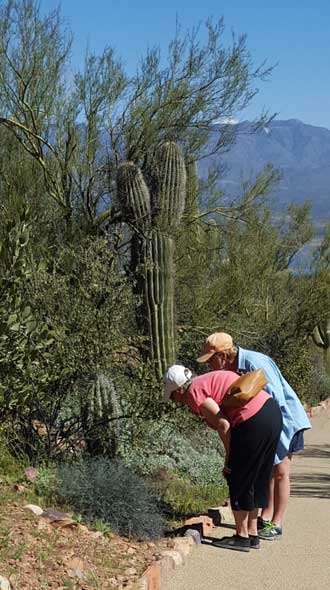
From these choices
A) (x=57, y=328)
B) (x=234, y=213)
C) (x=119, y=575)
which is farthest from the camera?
(x=234, y=213)

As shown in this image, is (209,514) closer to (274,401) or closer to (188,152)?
(274,401)

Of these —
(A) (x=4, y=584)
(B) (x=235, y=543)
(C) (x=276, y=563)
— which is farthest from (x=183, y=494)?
(A) (x=4, y=584)

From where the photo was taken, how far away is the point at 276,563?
21.0 feet

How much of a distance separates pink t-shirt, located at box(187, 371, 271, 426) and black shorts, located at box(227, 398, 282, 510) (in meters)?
0.04

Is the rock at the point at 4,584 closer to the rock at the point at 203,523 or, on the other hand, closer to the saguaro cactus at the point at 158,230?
the rock at the point at 203,523

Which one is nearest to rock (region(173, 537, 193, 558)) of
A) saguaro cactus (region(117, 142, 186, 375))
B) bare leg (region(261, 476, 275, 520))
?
bare leg (region(261, 476, 275, 520))

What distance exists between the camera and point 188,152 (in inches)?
544

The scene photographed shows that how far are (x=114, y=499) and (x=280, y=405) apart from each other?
1402 millimetres

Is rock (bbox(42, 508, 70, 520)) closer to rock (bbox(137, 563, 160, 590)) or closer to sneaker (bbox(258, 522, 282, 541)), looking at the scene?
rock (bbox(137, 563, 160, 590))

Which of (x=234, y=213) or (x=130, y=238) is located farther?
(x=234, y=213)

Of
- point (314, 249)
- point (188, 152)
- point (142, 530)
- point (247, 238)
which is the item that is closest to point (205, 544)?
point (142, 530)

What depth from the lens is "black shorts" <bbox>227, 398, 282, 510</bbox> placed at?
6.39 meters

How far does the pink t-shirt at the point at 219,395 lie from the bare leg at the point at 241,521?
0.64 m

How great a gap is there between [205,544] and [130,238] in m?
6.07
